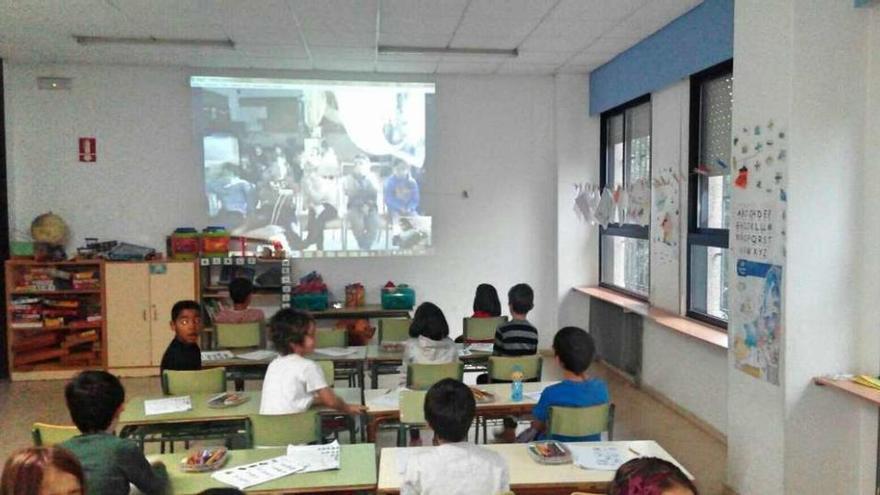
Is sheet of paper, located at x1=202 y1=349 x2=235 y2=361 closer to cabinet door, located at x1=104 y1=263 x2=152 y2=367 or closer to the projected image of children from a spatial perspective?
cabinet door, located at x1=104 y1=263 x2=152 y2=367

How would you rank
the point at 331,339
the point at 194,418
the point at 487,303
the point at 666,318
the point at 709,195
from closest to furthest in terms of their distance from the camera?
the point at 194,418 < the point at 331,339 < the point at 709,195 < the point at 666,318 < the point at 487,303

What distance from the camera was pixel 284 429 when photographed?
8.81ft

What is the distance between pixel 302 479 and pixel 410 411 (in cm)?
82

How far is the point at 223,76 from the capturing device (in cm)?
673

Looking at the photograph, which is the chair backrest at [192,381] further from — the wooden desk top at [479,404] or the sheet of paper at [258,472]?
the sheet of paper at [258,472]

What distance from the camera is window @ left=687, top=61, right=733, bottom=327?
15.7 ft

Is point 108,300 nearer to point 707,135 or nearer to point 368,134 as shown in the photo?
point 368,134

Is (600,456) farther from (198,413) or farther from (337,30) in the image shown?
(337,30)

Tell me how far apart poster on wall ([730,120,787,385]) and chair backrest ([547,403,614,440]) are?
1.10 meters

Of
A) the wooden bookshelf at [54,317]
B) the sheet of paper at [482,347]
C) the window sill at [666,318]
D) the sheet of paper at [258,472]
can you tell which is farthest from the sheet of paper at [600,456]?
the wooden bookshelf at [54,317]

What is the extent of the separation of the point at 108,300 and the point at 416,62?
12.6 feet

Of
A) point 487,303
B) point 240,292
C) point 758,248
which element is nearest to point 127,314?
point 240,292

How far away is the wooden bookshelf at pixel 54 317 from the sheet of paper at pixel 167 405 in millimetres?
3454

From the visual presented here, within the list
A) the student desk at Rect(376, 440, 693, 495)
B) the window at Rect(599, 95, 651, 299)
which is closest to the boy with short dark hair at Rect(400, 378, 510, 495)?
the student desk at Rect(376, 440, 693, 495)
